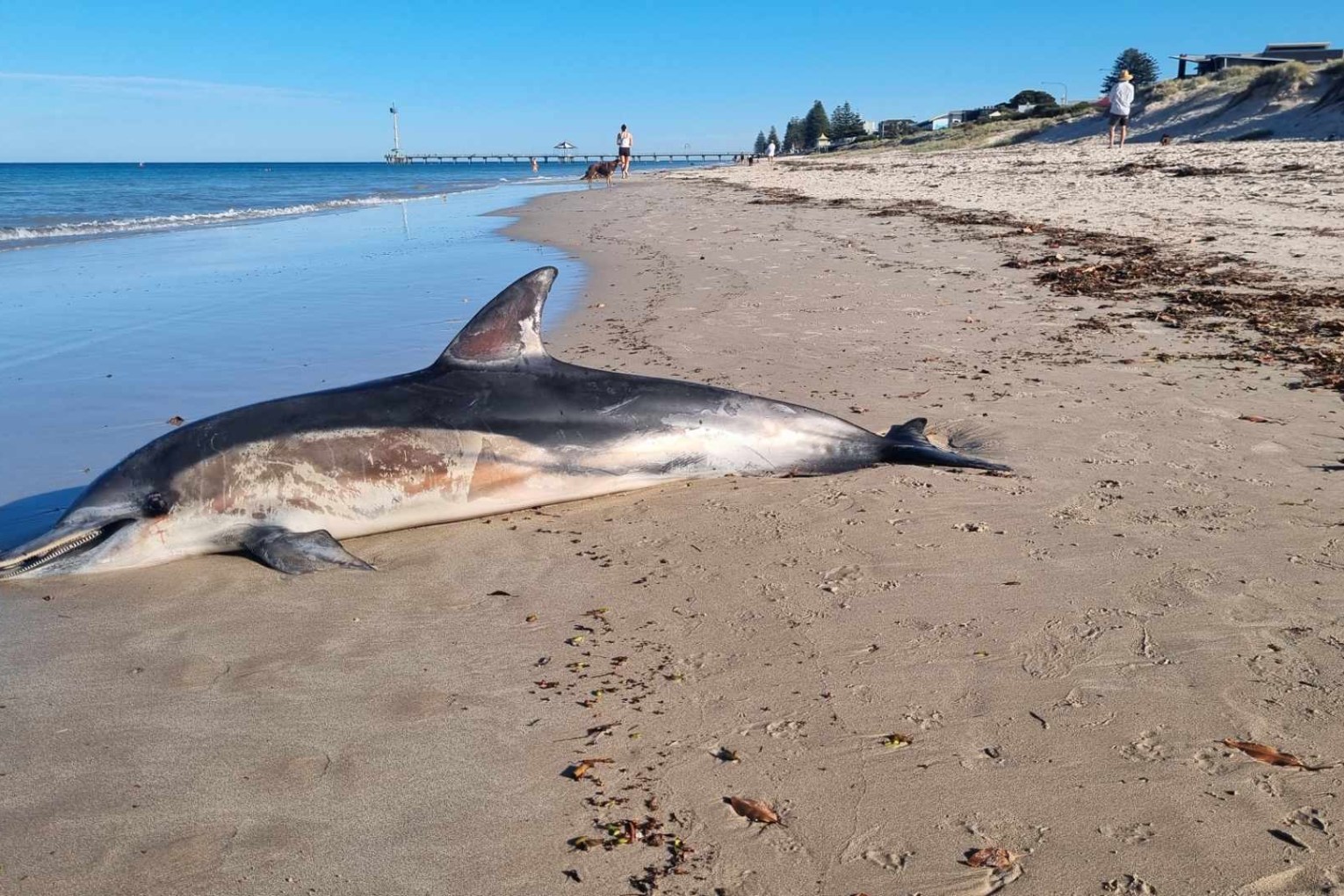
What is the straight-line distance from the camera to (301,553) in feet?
14.9

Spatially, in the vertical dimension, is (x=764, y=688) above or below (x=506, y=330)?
below

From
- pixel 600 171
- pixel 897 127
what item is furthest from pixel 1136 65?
pixel 600 171

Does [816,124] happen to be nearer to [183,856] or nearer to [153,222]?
[153,222]

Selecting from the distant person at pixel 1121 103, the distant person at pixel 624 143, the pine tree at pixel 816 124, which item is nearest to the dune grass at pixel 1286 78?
the distant person at pixel 1121 103

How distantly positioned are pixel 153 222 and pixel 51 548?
27.3m

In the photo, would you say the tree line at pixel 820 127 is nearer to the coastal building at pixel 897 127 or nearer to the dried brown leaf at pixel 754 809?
the coastal building at pixel 897 127

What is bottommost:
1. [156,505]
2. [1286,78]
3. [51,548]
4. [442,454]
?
[51,548]

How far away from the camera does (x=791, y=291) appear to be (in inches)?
418

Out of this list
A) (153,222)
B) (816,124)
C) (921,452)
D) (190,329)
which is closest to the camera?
(921,452)

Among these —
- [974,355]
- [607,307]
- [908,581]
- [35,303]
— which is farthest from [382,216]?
[908,581]

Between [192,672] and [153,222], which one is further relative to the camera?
[153,222]

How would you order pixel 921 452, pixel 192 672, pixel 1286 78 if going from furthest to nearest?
1. pixel 1286 78
2. pixel 921 452
3. pixel 192 672

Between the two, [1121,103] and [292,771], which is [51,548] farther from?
[1121,103]

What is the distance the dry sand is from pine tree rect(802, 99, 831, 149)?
447 ft
